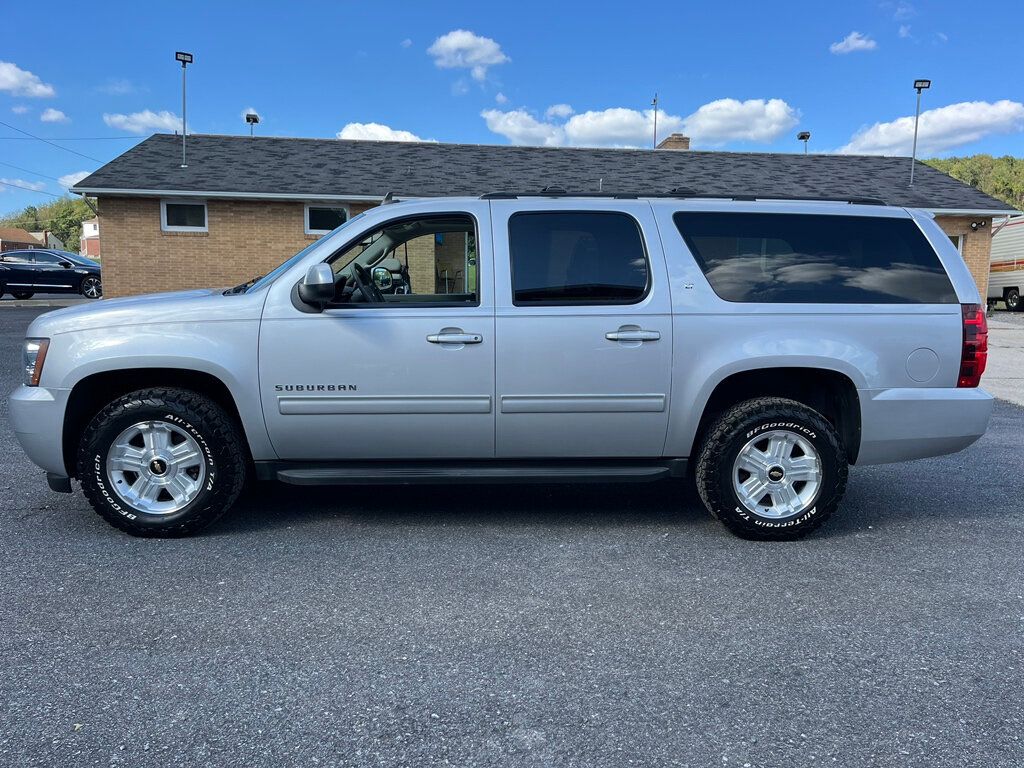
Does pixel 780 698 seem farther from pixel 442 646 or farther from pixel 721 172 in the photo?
pixel 721 172

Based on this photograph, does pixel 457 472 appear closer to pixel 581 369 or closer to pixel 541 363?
pixel 541 363

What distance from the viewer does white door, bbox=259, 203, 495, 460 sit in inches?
172

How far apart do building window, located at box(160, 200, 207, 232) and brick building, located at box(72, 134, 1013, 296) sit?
24 millimetres

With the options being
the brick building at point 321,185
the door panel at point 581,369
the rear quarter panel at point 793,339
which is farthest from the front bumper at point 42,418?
the brick building at point 321,185

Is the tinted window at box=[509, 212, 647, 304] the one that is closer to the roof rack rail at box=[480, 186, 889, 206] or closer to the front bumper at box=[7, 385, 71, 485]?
the roof rack rail at box=[480, 186, 889, 206]

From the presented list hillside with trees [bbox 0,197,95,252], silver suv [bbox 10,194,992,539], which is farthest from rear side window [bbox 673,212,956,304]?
hillside with trees [bbox 0,197,95,252]

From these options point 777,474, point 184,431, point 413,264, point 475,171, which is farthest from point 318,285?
point 475,171

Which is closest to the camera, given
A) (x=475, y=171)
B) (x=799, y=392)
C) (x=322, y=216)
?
(x=799, y=392)

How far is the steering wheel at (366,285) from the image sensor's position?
4574mm

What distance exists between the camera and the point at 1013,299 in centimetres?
2975

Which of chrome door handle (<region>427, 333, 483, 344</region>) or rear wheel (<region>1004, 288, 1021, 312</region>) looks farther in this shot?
rear wheel (<region>1004, 288, 1021, 312</region>)

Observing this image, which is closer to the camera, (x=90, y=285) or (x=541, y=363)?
(x=541, y=363)

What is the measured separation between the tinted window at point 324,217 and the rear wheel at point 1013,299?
24426 mm

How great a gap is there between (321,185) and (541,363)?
16.5m
